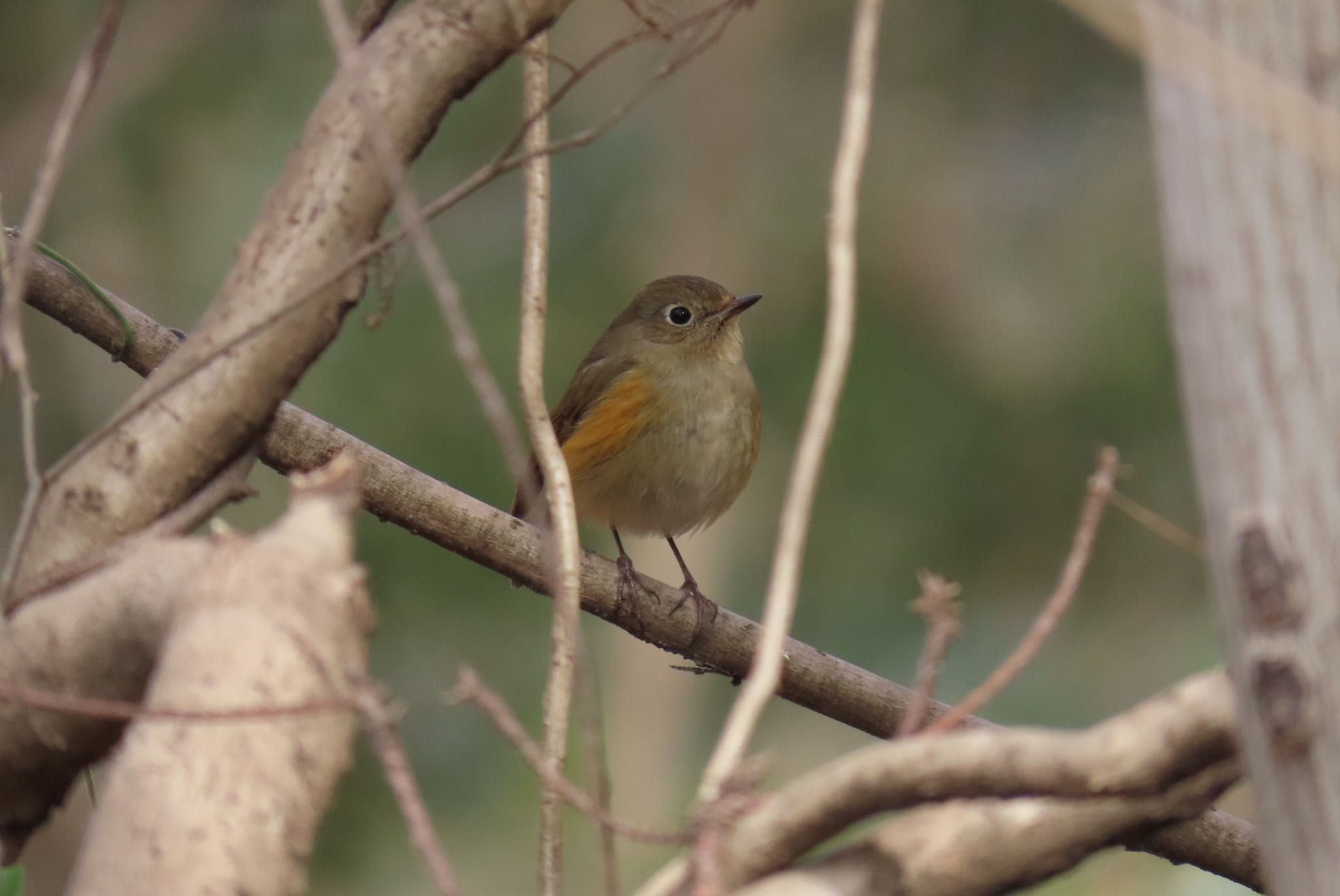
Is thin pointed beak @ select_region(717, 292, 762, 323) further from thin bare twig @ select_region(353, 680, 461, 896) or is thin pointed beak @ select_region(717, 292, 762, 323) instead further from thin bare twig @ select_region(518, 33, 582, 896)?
thin bare twig @ select_region(353, 680, 461, 896)

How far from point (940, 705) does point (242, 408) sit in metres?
1.84

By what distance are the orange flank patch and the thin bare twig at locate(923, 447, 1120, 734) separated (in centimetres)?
358

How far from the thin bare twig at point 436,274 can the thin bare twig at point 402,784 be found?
0.27m

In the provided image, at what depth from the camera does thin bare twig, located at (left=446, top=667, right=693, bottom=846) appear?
4.80 ft

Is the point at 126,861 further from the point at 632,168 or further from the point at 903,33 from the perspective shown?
the point at 903,33

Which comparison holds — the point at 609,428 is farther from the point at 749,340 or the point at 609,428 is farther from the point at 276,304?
the point at 749,340

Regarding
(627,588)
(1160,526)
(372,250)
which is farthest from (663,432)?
(372,250)

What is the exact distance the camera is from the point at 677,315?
5.86 metres

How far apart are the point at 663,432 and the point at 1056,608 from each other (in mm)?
3816

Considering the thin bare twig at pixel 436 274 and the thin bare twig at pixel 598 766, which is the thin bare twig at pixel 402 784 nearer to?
the thin bare twig at pixel 598 766

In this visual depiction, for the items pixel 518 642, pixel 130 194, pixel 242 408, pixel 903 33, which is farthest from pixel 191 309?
pixel 242 408

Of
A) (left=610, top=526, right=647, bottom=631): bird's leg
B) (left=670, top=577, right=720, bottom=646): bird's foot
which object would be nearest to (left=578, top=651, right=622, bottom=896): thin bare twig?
(left=670, top=577, right=720, bottom=646): bird's foot

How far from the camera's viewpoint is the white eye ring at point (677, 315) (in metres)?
5.82

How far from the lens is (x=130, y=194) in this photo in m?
10.1
